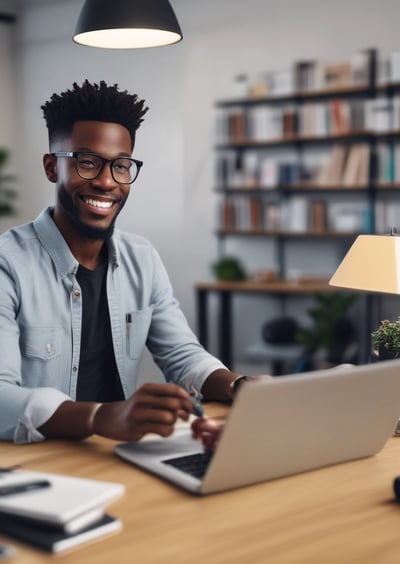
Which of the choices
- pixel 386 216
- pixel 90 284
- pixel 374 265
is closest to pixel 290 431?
pixel 374 265

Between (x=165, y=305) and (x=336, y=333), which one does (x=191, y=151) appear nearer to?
(x=336, y=333)

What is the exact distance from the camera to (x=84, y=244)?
198 cm

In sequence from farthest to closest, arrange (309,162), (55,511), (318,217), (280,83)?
(309,162) < (280,83) < (318,217) < (55,511)

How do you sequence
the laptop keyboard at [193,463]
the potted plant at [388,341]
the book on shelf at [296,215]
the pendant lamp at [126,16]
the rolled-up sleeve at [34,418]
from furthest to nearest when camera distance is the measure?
the book on shelf at [296,215] → the pendant lamp at [126,16] → the potted plant at [388,341] → the rolled-up sleeve at [34,418] → the laptop keyboard at [193,463]

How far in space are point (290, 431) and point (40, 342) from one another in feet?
2.74

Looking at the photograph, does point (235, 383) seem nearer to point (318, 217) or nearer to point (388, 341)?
point (388, 341)

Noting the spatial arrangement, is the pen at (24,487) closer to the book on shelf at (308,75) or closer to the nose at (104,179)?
the nose at (104,179)

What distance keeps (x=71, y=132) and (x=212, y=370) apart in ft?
2.15

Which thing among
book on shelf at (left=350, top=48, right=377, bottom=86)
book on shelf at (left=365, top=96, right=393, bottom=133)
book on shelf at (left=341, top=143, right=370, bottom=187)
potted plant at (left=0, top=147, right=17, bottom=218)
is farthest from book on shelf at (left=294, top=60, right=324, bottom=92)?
potted plant at (left=0, top=147, right=17, bottom=218)

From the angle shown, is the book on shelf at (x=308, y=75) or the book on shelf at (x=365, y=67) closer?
the book on shelf at (x=365, y=67)

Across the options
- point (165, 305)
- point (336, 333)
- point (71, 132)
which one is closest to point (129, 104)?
point (71, 132)

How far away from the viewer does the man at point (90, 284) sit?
186 cm

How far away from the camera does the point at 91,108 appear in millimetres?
1966

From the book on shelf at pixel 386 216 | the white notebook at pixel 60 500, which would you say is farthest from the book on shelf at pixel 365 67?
the white notebook at pixel 60 500
